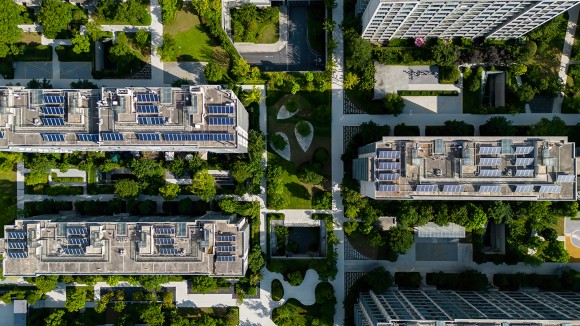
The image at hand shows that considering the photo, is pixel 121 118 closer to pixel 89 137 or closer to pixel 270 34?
pixel 89 137

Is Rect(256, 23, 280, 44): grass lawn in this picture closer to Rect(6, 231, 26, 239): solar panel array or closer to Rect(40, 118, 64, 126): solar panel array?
Rect(40, 118, 64, 126): solar panel array

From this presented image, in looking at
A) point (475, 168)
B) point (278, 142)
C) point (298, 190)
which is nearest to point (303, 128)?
point (278, 142)

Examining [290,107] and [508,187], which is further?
[290,107]

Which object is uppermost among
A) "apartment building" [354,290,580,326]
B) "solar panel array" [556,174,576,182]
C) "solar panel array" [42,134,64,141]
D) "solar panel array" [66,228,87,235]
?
"solar panel array" [42,134,64,141]

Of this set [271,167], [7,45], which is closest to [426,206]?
[271,167]

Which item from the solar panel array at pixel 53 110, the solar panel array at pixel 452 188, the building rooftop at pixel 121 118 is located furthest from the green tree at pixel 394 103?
the solar panel array at pixel 53 110

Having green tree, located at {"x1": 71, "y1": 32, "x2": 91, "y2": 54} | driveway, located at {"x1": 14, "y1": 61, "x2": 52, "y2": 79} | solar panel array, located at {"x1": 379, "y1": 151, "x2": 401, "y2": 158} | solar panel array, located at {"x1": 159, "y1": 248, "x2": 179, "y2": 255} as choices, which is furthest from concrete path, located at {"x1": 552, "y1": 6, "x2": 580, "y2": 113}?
driveway, located at {"x1": 14, "y1": 61, "x2": 52, "y2": 79}

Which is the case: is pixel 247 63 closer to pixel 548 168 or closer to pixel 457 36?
pixel 457 36
